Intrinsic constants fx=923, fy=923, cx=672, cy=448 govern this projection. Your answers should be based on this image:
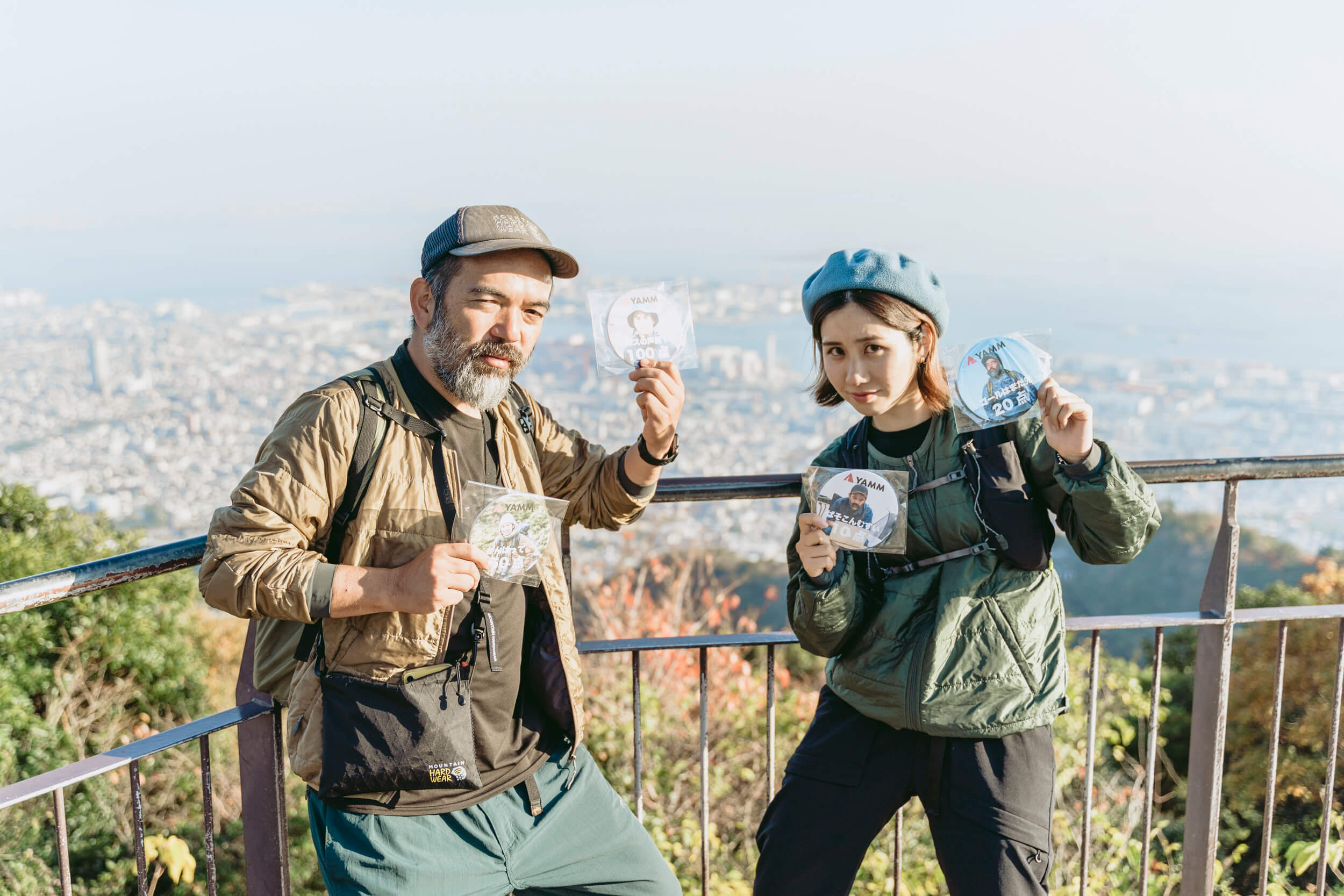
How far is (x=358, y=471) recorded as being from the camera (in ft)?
6.41

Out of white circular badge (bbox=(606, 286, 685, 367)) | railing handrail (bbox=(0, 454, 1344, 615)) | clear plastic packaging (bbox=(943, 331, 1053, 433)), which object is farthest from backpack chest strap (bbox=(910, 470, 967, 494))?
white circular badge (bbox=(606, 286, 685, 367))

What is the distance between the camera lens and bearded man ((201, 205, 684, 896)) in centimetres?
188

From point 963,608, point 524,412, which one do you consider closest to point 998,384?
point 963,608

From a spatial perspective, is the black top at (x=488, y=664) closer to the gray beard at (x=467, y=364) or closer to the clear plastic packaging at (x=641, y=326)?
the gray beard at (x=467, y=364)

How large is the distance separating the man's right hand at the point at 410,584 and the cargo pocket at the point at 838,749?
93 cm

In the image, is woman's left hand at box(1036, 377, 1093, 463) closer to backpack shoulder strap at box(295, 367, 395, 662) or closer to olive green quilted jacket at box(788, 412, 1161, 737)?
olive green quilted jacket at box(788, 412, 1161, 737)

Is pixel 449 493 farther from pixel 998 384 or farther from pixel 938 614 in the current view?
pixel 998 384

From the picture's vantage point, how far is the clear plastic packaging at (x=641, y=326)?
2.25 metres

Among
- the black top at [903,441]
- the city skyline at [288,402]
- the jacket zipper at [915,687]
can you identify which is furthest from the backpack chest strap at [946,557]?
the city skyline at [288,402]

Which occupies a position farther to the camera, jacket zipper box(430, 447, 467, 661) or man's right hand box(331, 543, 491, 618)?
jacket zipper box(430, 447, 467, 661)

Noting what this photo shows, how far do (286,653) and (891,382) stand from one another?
154 cm

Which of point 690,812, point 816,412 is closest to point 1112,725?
point 690,812

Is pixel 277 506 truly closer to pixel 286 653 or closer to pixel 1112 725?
pixel 286 653

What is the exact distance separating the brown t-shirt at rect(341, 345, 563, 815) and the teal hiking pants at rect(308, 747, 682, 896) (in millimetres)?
48
